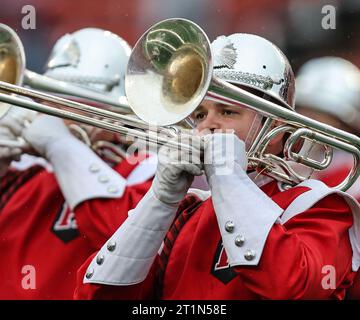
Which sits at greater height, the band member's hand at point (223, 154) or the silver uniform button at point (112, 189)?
the band member's hand at point (223, 154)

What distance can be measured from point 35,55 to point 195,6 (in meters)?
1.48

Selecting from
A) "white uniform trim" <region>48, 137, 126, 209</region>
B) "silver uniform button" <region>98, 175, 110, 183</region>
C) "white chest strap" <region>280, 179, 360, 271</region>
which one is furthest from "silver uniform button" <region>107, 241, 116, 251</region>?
"silver uniform button" <region>98, 175, 110, 183</region>

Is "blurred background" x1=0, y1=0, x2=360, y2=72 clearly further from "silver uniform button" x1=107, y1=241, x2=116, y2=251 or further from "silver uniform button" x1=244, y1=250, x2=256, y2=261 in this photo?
"silver uniform button" x1=244, y1=250, x2=256, y2=261

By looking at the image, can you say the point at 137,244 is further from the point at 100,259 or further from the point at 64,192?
the point at 64,192

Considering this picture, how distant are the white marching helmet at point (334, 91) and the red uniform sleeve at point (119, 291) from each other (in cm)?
179

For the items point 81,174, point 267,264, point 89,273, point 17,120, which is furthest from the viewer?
point 17,120

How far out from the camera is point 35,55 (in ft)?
25.0

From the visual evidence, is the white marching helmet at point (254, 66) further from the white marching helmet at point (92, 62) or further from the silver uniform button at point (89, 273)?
the white marching helmet at point (92, 62)

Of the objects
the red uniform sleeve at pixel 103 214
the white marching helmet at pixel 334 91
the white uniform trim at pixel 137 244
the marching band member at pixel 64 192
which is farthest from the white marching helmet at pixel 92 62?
the white uniform trim at pixel 137 244

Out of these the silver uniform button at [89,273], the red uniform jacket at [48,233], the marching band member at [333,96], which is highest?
the silver uniform button at [89,273]

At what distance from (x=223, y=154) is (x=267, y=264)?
293mm

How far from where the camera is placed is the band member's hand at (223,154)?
2.50 metres

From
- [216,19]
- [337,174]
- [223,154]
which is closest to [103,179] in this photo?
[337,174]

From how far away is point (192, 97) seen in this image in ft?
8.51
